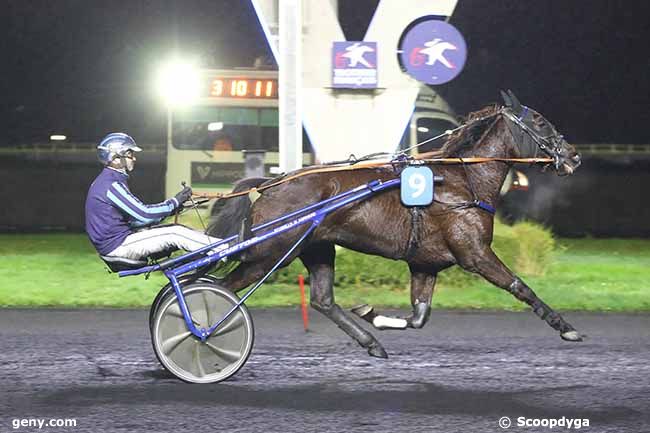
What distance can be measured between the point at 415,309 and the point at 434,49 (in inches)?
208

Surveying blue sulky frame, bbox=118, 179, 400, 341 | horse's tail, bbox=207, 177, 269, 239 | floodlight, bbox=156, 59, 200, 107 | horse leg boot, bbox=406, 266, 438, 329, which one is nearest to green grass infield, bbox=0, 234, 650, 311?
horse leg boot, bbox=406, 266, 438, 329

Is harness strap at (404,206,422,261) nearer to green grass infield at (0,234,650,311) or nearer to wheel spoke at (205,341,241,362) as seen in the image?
wheel spoke at (205,341,241,362)

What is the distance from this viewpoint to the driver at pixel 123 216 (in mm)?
6535

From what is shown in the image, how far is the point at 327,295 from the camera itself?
24.0ft

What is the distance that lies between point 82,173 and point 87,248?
44.6 feet

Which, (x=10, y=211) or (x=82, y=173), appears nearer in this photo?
(x=10, y=211)

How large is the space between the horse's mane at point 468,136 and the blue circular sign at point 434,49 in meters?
4.46

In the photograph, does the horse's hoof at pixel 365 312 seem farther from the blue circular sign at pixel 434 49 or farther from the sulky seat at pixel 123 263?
the blue circular sign at pixel 434 49

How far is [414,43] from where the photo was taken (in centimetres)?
1193

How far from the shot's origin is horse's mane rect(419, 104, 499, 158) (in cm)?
745

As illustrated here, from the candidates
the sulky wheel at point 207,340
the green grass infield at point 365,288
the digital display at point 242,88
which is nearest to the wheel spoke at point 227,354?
the sulky wheel at point 207,340

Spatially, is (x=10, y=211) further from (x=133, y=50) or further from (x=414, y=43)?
(x=133, y=50)

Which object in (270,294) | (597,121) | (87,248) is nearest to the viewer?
(270,294)

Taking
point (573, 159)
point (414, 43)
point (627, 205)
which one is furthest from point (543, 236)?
point (627, 205)
